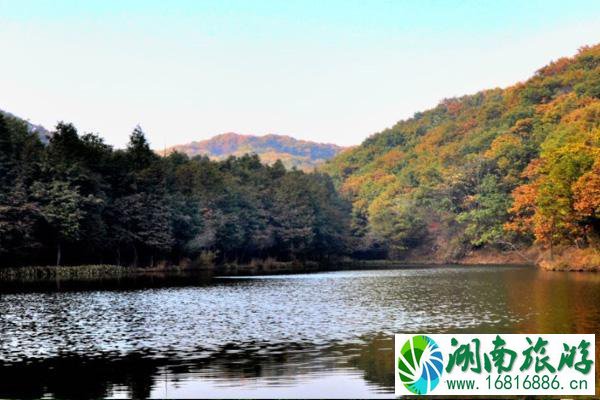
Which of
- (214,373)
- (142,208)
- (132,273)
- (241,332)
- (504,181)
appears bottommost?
(214,373)

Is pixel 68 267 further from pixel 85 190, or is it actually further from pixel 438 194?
pixel 438 194

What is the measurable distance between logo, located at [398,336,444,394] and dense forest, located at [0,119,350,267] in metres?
63.4

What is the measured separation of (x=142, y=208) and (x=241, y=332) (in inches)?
2460

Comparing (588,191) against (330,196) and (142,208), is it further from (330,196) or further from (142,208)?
(330,196)

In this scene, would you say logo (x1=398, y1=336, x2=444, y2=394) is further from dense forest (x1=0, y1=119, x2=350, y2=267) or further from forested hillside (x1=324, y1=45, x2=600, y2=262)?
forested hillside (x1=324, y1=45, x2=600, y2=262)

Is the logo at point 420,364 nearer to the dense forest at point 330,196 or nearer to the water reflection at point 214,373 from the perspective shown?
the water reflection at point 214,373

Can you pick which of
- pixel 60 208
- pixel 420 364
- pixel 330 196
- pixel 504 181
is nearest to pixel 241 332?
pixel 420 364

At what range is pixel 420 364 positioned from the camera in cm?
1311

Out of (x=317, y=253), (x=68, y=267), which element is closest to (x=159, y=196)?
(x=68, y=267)

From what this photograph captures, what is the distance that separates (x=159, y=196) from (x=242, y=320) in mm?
61540

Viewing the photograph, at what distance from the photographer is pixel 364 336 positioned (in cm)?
2900

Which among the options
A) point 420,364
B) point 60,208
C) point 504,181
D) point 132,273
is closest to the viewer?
point 420,364

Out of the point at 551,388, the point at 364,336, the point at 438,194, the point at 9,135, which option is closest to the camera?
the point at 551,388

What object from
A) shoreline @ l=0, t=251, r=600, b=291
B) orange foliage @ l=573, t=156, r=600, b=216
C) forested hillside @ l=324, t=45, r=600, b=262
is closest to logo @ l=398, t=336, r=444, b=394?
shoreline @ l=0, t=251, r=600, b=291
